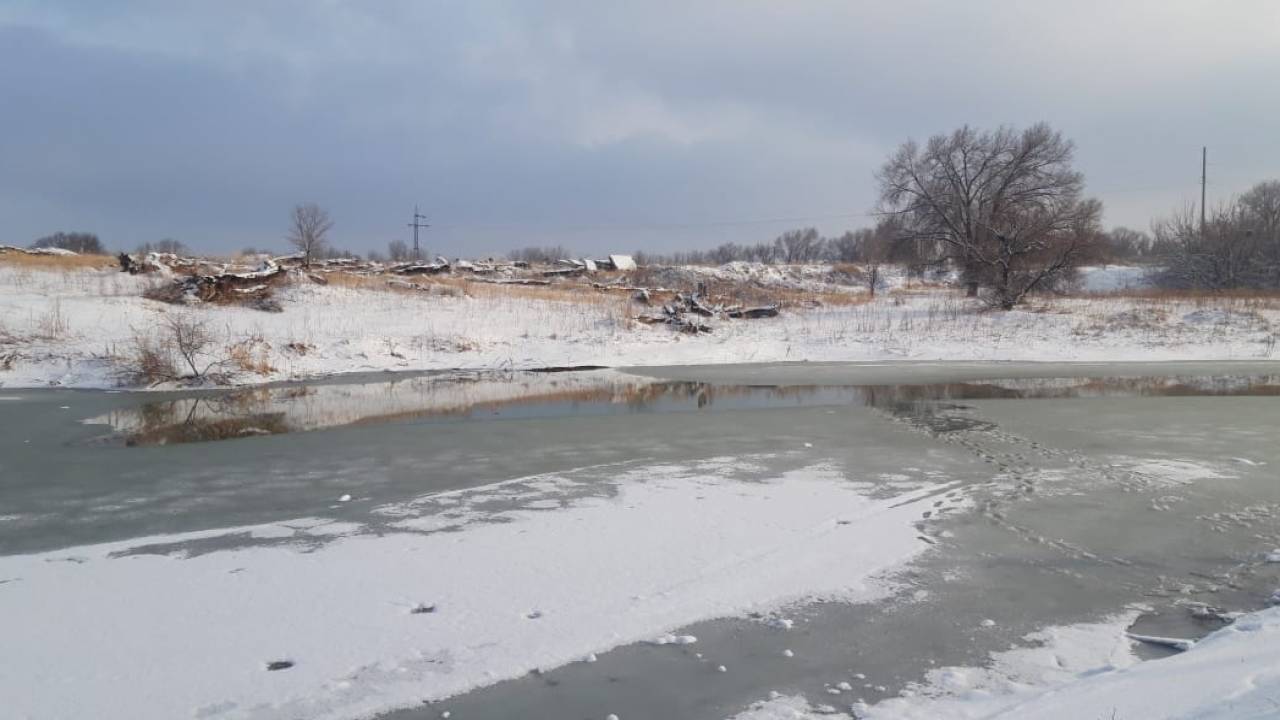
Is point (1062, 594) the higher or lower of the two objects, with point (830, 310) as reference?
lower

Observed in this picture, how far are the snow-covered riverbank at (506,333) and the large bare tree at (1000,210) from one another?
2.12 meters

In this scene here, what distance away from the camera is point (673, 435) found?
37.8 ft

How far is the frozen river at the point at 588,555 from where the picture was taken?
435 cm

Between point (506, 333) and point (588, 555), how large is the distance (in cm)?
2030

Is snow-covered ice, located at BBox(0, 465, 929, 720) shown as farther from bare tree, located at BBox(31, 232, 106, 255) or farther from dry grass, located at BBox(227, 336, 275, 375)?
bare tree, located at BBox(31, 232, 106, 255)

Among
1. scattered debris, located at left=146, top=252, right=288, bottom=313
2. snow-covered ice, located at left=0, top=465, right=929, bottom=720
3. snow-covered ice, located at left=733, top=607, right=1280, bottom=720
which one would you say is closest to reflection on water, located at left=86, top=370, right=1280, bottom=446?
snow-covered ice, located at left=0, top=465, right=929, bottom=720

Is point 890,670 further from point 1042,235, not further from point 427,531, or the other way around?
point 1042,235

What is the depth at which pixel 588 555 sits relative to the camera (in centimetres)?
622

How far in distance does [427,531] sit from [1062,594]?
4.87 meters

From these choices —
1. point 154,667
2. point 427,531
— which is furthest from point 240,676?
point 427,531

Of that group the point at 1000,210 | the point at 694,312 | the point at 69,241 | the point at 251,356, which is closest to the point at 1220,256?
the point at 1000,210

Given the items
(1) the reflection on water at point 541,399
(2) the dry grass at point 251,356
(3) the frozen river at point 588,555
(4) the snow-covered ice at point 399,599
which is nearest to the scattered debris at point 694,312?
(1) the reflection on water at point 541,399

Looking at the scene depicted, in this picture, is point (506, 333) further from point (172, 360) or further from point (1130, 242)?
point (1130, 242)

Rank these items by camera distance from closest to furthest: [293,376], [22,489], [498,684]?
[498,684]
[22,489]
[293,376]
